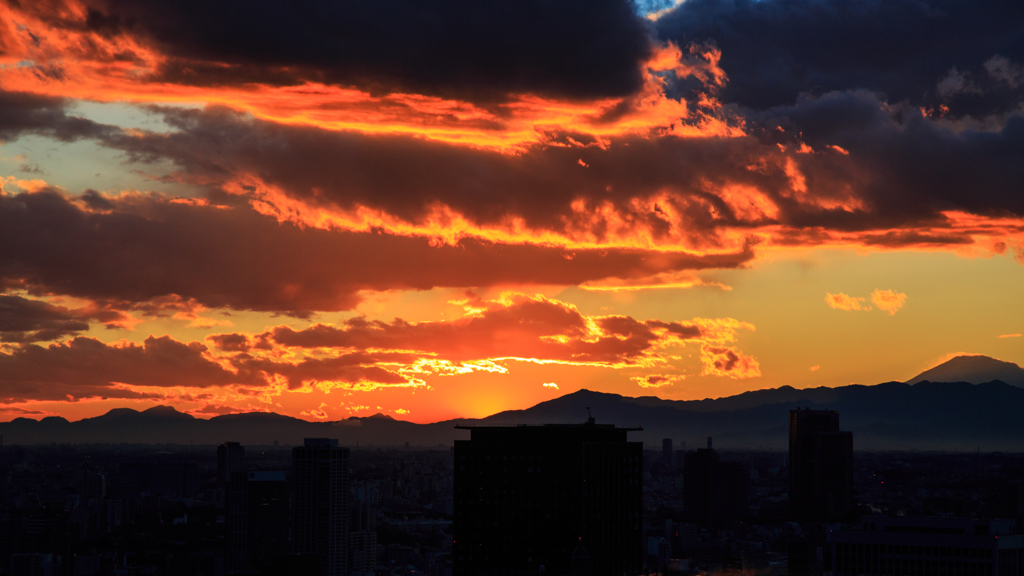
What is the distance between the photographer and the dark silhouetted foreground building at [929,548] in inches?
5812

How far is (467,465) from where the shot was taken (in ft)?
601

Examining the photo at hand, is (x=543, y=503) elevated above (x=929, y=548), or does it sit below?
above

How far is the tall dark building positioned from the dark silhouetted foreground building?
35616mm

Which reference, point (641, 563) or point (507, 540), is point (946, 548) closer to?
point (641, 563)

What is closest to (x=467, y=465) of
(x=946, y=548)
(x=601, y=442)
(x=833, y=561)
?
(x=601, y=442)

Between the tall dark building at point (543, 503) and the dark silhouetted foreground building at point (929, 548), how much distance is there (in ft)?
117

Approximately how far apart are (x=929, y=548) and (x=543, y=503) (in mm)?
56693

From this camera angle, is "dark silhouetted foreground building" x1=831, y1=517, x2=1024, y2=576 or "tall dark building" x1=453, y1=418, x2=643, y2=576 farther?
"tall dark building" x1=453, y1=418, x2=643, y2=576

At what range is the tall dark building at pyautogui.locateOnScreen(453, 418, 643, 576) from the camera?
17538cm

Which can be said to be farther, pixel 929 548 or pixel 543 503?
pixel 543 503

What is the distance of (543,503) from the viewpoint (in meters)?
179

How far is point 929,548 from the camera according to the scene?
498ft

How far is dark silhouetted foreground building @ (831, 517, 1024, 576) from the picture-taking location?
484 feet

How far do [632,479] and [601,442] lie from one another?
27.3 feet
